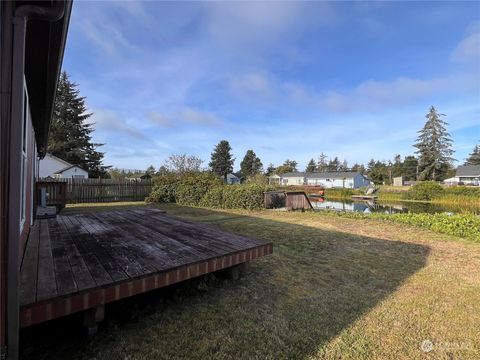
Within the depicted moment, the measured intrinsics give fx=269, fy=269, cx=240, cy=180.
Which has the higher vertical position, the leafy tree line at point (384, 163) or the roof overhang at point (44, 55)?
the leafy tree line at point (384, 163)

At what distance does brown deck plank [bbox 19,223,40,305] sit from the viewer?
1.78 m

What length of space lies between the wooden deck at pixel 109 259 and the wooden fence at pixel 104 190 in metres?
10.9

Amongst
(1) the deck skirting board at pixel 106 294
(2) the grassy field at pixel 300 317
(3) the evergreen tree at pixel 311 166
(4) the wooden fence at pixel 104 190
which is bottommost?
(2) the grassy field at pixel 300 317

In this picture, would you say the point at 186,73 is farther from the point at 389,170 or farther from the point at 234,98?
the point at 389,170

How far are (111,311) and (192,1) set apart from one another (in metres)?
7.95

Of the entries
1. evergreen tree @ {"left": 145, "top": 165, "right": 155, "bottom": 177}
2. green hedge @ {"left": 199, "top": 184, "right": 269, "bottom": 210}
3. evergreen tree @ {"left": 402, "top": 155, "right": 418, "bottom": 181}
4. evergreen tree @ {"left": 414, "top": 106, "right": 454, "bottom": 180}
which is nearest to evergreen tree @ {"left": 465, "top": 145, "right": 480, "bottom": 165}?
evergreen tree @ {"left": 402, "top": 155, "right": 418, "bottom": 181}

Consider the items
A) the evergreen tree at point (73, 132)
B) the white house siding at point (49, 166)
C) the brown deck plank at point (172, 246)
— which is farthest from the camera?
the evergreen tree at point (73, 132)

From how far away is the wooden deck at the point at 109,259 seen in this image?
6.14 feet

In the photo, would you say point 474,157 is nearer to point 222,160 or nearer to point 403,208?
point 222,160

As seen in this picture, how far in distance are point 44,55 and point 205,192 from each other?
11.5 m

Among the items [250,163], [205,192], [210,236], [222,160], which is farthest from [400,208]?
[250,163]

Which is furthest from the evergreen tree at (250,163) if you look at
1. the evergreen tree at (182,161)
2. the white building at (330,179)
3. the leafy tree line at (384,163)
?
the evergreen tree at (182,161)

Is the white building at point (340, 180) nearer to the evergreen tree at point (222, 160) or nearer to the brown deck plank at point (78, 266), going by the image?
the evergreen tree at point (222, 160)

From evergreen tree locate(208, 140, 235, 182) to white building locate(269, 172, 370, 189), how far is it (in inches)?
336
